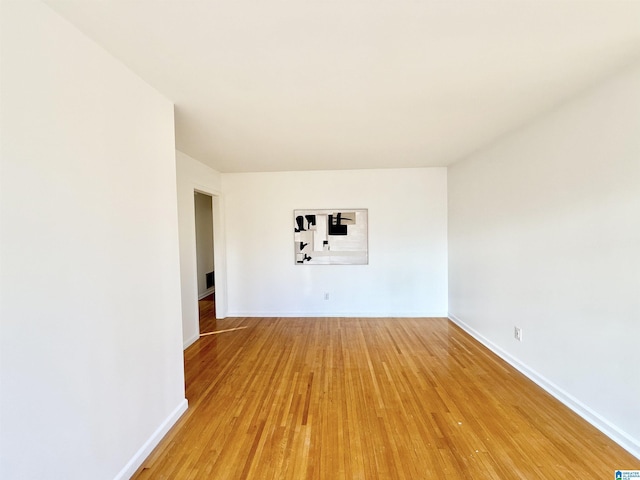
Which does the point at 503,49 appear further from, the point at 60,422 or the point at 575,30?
the point at 60,422

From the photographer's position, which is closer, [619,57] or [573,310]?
[619,57]

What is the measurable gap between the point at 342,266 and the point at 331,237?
0.52 meters

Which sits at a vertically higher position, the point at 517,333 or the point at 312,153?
the point at 312,153

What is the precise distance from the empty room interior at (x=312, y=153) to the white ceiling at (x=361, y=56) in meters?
0.01

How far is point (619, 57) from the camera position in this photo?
5.31 ft

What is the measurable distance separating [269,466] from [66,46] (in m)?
2.48

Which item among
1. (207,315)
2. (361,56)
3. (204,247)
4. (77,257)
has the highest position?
(361,56)

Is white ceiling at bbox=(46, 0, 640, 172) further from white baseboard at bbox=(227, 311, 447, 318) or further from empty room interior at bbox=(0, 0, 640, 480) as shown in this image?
white baseboard at bbox=(227, 311, 447, 318)

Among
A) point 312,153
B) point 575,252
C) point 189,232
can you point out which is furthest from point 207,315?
point 575,252

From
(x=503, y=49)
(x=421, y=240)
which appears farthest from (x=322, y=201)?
(x=503, y=49)

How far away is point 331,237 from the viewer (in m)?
4.50

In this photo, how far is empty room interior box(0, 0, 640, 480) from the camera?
1172mm

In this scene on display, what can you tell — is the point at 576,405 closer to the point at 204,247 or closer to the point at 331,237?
the point at 331,237

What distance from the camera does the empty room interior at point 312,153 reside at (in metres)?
1.17
